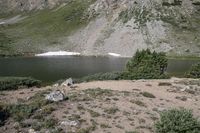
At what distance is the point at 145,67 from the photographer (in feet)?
226

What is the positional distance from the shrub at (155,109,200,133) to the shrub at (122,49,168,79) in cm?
3517

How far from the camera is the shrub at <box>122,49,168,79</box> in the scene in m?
63.3

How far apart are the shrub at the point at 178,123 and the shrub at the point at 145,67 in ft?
115

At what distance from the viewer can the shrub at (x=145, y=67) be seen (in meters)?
63.3

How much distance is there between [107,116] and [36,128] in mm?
6400

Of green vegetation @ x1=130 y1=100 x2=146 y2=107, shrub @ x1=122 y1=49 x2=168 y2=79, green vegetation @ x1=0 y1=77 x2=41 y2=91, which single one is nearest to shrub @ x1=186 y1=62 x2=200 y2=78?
shrub @ x1=122 y1=49 x2=168 y2=79

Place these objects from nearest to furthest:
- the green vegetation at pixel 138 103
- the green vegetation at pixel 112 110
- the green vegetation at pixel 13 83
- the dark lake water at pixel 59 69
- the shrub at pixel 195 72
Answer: the green vegetation at pixel 112 110 → the green vegetation at pixel 138 103 → the green vegetation at pixel 13 83 → the shrub at pixel 195 72 → the dark lake water at pixel 59 69

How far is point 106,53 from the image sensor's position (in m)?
180

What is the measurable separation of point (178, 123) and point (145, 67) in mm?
42979

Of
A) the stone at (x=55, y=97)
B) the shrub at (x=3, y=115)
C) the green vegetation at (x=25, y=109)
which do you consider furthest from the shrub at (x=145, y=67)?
the shrub at (x=3, y=115)

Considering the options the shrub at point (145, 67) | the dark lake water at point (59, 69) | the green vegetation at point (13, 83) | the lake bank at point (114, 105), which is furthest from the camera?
the dark lake water at point (59, 69)

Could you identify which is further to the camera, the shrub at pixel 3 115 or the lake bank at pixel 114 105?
the lake bank at pixel 114 105

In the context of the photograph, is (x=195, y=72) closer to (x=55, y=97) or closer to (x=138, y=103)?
(x=138, y=103)

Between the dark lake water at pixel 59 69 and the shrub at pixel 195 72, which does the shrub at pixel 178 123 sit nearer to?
the shrub at pixel 195 72
